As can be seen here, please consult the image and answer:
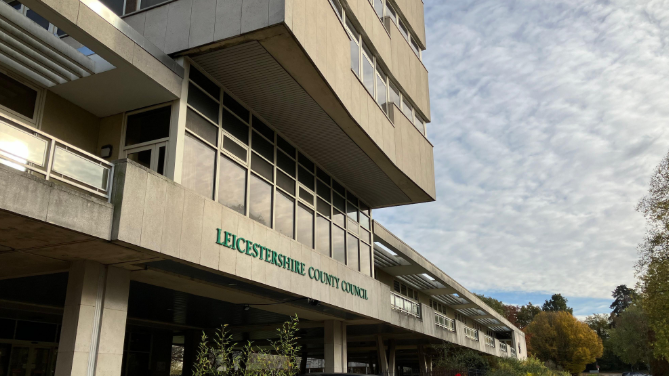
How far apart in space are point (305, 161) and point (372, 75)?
420cm

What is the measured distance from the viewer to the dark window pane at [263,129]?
1478 cm

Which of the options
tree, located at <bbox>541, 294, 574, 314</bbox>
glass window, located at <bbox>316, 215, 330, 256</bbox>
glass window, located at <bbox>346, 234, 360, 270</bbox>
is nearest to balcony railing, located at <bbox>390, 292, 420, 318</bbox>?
glass window, located at <bbox>346, 234, 360, 270</bbox>

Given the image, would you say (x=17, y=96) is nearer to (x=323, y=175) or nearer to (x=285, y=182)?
(x=285, y=182)

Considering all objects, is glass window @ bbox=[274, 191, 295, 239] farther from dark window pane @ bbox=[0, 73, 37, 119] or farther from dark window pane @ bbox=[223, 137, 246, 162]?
dark window pane @ bbox=[0, 73, 37, 119]

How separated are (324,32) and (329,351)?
11273 millimetres

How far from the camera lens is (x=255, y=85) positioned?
13.5 metres

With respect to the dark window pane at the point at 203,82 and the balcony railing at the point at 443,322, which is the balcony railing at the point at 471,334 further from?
the dark window pane at the point at 203,82

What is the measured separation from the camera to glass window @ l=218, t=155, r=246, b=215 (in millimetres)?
12859

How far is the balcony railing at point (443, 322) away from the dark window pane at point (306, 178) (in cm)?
1426

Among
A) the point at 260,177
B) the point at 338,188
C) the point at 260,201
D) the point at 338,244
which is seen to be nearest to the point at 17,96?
the point at 260,177

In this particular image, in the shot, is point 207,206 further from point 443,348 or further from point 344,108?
point 443,348

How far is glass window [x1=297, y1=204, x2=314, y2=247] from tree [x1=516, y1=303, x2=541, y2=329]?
117 meters

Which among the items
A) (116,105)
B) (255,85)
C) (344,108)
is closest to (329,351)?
(344,108)

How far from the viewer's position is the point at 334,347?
19.1 meters
